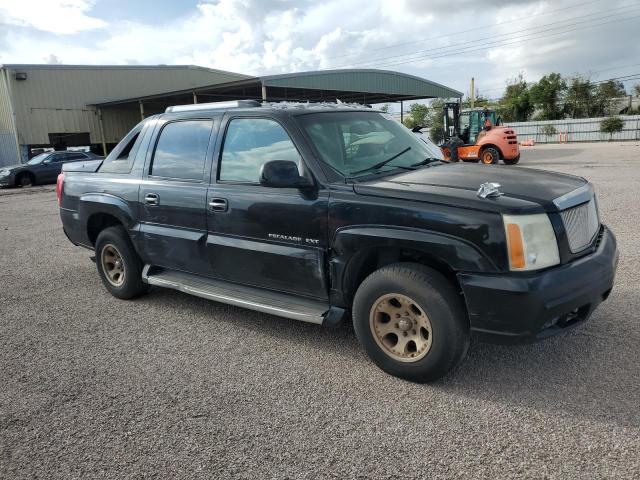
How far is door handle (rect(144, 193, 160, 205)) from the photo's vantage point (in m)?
4.51

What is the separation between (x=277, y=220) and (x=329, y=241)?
47cm

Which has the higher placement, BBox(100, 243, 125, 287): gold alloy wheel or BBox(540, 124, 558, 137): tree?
BBox(540, 124, 558, 137): tree

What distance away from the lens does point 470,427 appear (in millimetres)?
2793

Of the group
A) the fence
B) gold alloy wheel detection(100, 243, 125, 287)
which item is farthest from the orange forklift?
the fence

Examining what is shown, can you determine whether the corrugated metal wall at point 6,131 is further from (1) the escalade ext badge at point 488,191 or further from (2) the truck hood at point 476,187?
(1) the escalade ext badge at point 488,191

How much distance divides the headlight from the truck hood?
0.19 feet

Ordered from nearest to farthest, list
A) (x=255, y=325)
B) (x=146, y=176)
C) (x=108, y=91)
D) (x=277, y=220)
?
(x=277, y=220) < (x=255, y=325) < (x=146, y=176) < (x=108, y=91)

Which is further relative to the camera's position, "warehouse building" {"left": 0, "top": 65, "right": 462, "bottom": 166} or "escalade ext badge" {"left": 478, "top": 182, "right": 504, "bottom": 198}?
"warehouse building" {"left": 0, "top": 65, "right": 462, "bottom": 166}

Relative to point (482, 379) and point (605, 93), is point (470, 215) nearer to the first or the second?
point (482, 379)

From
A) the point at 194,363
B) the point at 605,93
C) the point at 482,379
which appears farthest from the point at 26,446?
the point at 605,93

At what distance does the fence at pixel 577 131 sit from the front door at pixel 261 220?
123 feet

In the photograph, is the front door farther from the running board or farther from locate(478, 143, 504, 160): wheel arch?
locate(478, 143, 504, 160): wheel arch

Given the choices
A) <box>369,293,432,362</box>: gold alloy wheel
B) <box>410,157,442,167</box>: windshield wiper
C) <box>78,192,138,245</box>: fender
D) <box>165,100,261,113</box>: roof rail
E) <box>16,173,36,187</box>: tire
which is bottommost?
<box>369,293,432,362</box>: gold alloy wheel

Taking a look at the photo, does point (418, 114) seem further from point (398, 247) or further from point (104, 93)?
point (398, 247)
